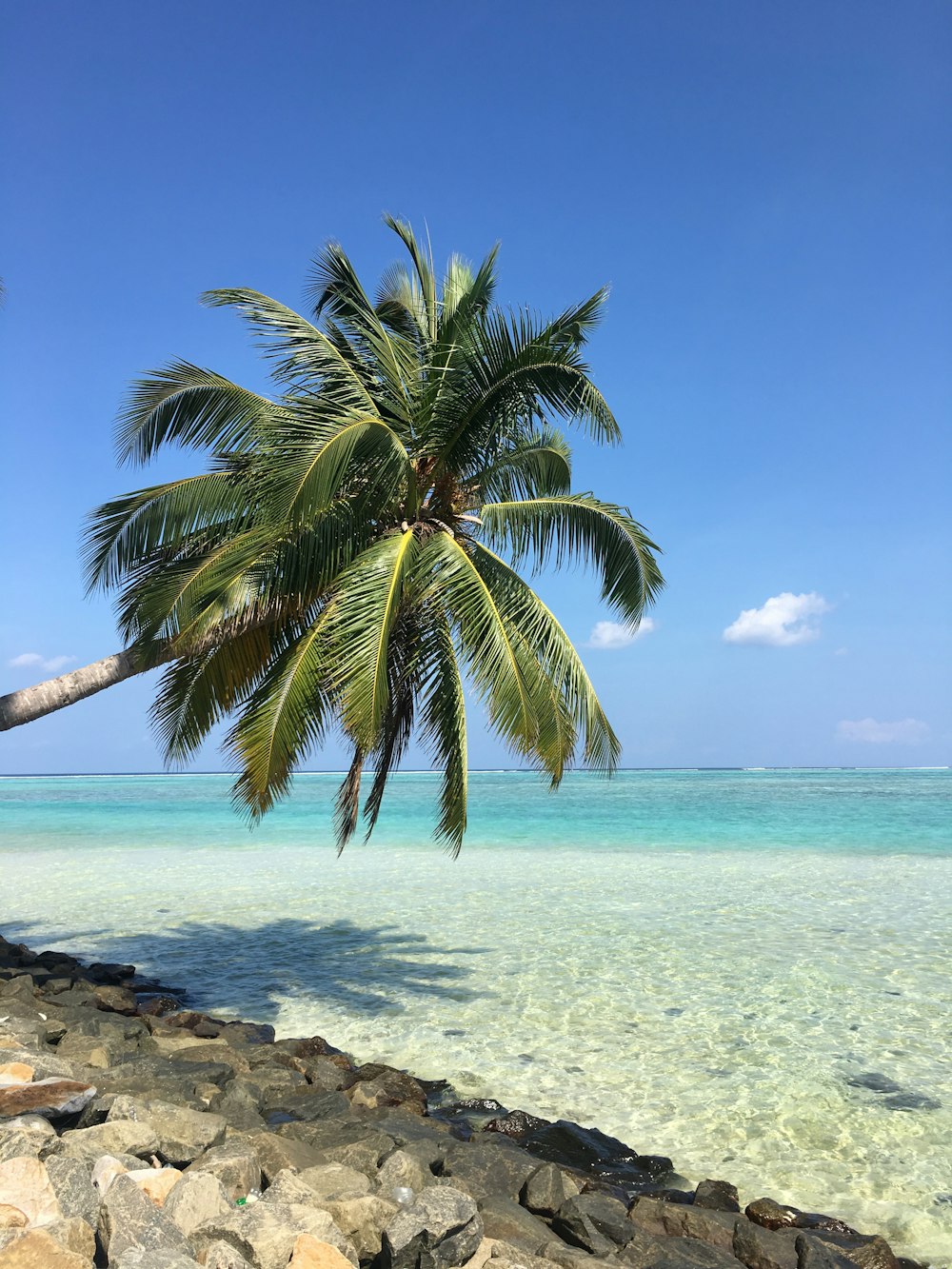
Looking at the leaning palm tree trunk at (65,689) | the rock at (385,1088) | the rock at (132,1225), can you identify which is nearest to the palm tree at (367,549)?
the leaning palm tree trunk at (65,689)

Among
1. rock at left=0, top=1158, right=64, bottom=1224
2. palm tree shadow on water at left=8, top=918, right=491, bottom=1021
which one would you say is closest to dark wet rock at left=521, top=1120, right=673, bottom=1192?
rock at left=0, top=1158, right=64, bottom=1224

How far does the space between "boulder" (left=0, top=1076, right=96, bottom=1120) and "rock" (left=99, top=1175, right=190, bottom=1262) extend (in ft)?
4.89

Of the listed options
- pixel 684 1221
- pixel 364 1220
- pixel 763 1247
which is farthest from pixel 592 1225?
pixel 364 1220

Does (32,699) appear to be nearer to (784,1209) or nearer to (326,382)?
(326,382)

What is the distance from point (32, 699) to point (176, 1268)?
575 cm

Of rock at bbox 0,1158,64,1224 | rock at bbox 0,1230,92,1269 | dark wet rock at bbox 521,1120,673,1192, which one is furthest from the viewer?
dark wet rock at bbox 521,1120,673,1192

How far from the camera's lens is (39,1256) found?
3303 mm

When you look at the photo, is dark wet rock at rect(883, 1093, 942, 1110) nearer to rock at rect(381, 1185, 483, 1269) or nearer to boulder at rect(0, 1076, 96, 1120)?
rock at rect(381, 1185, 483, 1269)

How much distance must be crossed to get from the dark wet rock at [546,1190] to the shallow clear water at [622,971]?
158cm

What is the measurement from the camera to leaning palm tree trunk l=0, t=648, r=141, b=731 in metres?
8.09

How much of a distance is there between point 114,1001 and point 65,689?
318 cm

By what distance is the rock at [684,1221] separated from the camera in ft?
15.9

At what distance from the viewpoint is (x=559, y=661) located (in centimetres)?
847

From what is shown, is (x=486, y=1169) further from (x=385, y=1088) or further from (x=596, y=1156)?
(x=385, y=1088)
